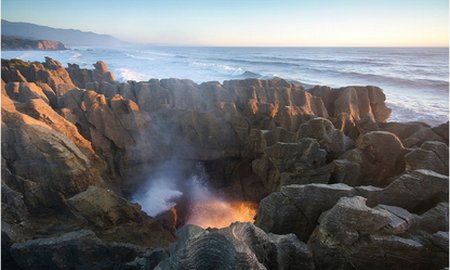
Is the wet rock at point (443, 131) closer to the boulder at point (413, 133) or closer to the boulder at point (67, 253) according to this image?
the boulder at point (413, 133)

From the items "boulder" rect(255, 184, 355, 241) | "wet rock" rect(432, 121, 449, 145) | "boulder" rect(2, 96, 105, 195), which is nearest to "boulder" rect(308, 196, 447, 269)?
"boulder" rect(255, 184, 355, 241)

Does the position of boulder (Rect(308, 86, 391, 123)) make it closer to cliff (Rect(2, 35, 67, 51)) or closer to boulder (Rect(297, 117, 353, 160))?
boulder (Rect(297, 117, 353, 160))

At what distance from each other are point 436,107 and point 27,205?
93.5ft

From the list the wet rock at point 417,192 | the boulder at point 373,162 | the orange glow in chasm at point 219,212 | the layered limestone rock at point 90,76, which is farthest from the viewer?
the layered limestone rock at point 90,76

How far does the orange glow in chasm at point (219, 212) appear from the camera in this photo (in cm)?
1204

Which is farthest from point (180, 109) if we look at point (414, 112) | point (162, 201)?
point (414, 112)

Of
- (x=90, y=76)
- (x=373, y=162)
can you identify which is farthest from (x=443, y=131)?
(x=90, y=76)

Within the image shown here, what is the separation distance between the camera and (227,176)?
550 inches

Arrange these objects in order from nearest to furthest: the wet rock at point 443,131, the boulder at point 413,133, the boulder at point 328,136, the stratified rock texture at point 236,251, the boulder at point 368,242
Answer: the stratified rock texture at point 236,251 → the boulder at point 368,242 → the boulder at point 413,133 → the wet rock at point 443,131 → the boulder at point 328,136

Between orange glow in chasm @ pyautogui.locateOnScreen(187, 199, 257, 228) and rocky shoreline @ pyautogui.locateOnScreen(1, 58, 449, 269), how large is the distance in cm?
67

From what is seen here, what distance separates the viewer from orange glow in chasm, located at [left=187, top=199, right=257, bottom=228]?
12.0 m

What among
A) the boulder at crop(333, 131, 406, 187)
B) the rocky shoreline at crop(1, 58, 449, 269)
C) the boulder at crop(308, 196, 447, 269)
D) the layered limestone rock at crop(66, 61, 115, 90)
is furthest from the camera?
the layered limestone rock at crop(66, 61, 115, 90)

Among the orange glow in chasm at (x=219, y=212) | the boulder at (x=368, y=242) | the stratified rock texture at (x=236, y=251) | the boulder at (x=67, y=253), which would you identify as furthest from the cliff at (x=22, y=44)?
the boulder at (x=368, y=242)

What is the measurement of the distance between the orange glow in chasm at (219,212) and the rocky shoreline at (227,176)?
2.20ft
